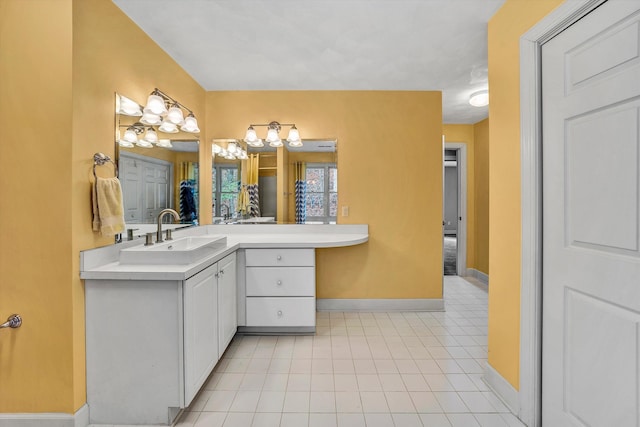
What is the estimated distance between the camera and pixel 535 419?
1593 millimetres

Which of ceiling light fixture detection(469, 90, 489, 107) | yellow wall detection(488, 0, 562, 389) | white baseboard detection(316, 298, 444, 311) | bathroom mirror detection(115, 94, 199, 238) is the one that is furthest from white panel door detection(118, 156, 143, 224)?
ceiling light fixture detection(469, 90, 489, 107)

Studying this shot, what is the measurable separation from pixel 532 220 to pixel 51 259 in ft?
7.93

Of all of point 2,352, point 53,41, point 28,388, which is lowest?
point 28,388

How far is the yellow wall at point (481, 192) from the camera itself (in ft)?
14.0

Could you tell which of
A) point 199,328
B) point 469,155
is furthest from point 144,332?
point 469,155

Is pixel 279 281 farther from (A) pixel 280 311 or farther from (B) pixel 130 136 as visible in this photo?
(B) pixel 130 136

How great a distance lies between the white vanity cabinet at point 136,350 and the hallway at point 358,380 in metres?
0.23

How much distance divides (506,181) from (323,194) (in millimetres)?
1832

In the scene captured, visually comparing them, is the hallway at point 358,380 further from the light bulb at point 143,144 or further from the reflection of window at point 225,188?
the light bulb at point 143,144

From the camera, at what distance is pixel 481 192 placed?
4395mm

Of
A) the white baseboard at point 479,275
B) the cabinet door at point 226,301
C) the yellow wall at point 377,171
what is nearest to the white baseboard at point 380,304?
the yellow wall at point 377,171

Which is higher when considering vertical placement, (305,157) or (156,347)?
(305,157)

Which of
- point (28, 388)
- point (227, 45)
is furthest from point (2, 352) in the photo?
point (227, 45)

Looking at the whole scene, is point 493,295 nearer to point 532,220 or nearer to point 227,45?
point 532,220
